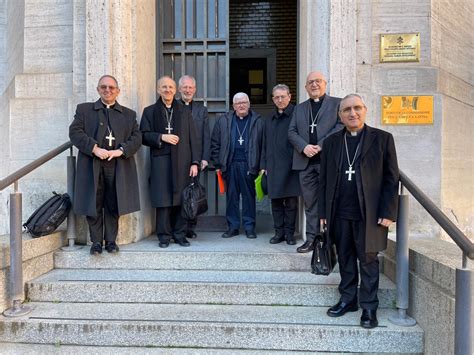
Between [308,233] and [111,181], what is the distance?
212cm

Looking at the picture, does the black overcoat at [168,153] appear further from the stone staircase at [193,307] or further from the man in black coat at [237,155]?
the stone staircase at [193,307]

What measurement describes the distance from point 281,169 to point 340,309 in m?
1.66

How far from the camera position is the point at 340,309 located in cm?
365

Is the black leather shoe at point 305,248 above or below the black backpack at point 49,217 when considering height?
below

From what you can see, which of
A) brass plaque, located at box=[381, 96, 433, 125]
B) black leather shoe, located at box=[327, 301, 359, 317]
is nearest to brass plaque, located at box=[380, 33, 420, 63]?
brass plaque, located at box=[381, 96, 433, 125]

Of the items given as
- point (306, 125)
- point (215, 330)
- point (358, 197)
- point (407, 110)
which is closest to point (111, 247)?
point (215, 330)

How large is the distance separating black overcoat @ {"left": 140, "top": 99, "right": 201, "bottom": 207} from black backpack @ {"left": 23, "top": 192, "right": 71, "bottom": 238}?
3.01 feet

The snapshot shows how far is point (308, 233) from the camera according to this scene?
4.56 meters

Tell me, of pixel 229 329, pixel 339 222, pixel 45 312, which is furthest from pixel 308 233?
pixel 45 312

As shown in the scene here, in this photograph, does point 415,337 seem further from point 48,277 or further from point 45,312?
point 48,277

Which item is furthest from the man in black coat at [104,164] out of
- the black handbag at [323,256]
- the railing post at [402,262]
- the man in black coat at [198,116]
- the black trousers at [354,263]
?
the railing post at [402,262]

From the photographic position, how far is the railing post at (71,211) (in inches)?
183

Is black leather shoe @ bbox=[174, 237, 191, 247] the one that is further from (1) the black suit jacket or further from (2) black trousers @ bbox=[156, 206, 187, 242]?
→ (1) the black suit jacket

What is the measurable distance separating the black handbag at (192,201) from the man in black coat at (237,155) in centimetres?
59
